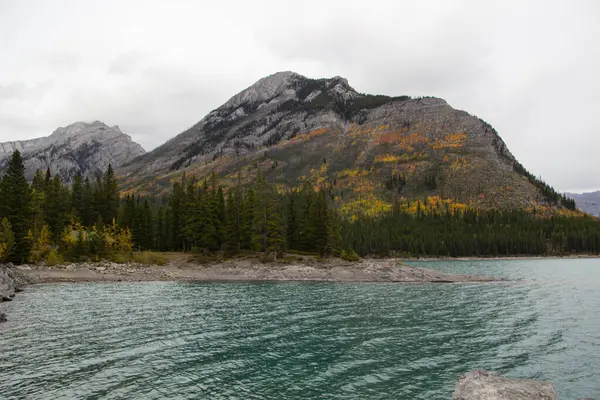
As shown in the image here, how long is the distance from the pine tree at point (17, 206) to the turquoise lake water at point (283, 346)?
106ft

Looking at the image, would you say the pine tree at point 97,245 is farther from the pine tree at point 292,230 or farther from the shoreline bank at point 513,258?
the shoreline bank at point 513,258

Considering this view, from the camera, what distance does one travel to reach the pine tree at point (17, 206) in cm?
7275

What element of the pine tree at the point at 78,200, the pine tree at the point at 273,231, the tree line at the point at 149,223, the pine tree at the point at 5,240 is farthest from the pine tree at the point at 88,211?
the pine tree at the point at 273,231

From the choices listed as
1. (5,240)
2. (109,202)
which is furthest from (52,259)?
(109,202)

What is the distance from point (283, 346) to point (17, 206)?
262ft

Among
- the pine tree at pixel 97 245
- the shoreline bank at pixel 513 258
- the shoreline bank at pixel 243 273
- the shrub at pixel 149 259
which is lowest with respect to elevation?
the shoreline bank at pixel 513 258

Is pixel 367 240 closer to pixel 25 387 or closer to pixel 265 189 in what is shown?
pixel 265 189

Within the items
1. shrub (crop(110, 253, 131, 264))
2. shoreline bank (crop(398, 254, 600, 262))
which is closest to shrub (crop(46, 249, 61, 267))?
shrub (crop(110, 253, 131, 264))

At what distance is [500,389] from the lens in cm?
1209

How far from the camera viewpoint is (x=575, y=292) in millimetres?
55406

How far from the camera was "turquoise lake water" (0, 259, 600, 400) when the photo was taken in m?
17.8

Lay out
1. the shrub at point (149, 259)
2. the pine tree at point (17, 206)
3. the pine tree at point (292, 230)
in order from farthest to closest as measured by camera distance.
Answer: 1. the pine tree at point (292, 230)
2. the shrub at point (149, 259)
3. the pine tree at point (17, 206)

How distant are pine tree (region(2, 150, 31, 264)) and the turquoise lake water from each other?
32.2m

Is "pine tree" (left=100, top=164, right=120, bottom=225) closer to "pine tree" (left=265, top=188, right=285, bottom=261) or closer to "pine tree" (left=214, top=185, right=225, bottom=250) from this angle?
"pine tree" (left=214, top=185, right=225, bottom=250)
